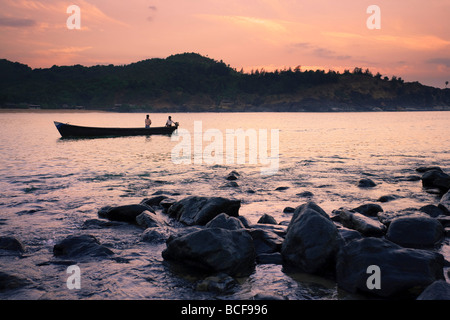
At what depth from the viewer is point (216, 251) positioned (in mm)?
6324

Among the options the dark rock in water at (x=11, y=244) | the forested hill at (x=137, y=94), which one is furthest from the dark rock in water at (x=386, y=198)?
the forested hill at (x=137, y=94)

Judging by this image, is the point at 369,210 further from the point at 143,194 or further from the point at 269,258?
the point at 143,194

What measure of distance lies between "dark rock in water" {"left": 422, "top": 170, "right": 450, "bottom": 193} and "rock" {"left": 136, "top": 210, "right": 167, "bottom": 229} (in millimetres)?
10400

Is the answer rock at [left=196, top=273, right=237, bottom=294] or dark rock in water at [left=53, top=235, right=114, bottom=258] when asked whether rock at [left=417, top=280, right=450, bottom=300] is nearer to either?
rock at [left=196, top=273, right=237, bottom=294]

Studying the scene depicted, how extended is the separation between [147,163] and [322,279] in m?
16.7

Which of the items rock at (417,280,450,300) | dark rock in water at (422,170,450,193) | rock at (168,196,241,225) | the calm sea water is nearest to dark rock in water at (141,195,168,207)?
the calm sea water

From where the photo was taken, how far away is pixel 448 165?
20875 millimetres

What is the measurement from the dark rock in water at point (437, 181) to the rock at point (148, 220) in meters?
10.4

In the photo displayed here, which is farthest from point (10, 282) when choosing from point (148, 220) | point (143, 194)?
point (143, 194)

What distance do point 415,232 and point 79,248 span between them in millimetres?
7027

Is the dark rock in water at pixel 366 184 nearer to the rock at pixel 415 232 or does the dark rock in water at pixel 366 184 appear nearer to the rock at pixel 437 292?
the rock at pixel 415 232

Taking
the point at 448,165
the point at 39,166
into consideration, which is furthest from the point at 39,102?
the point at 448,165

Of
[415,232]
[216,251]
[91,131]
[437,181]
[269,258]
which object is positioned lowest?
[269,258]
